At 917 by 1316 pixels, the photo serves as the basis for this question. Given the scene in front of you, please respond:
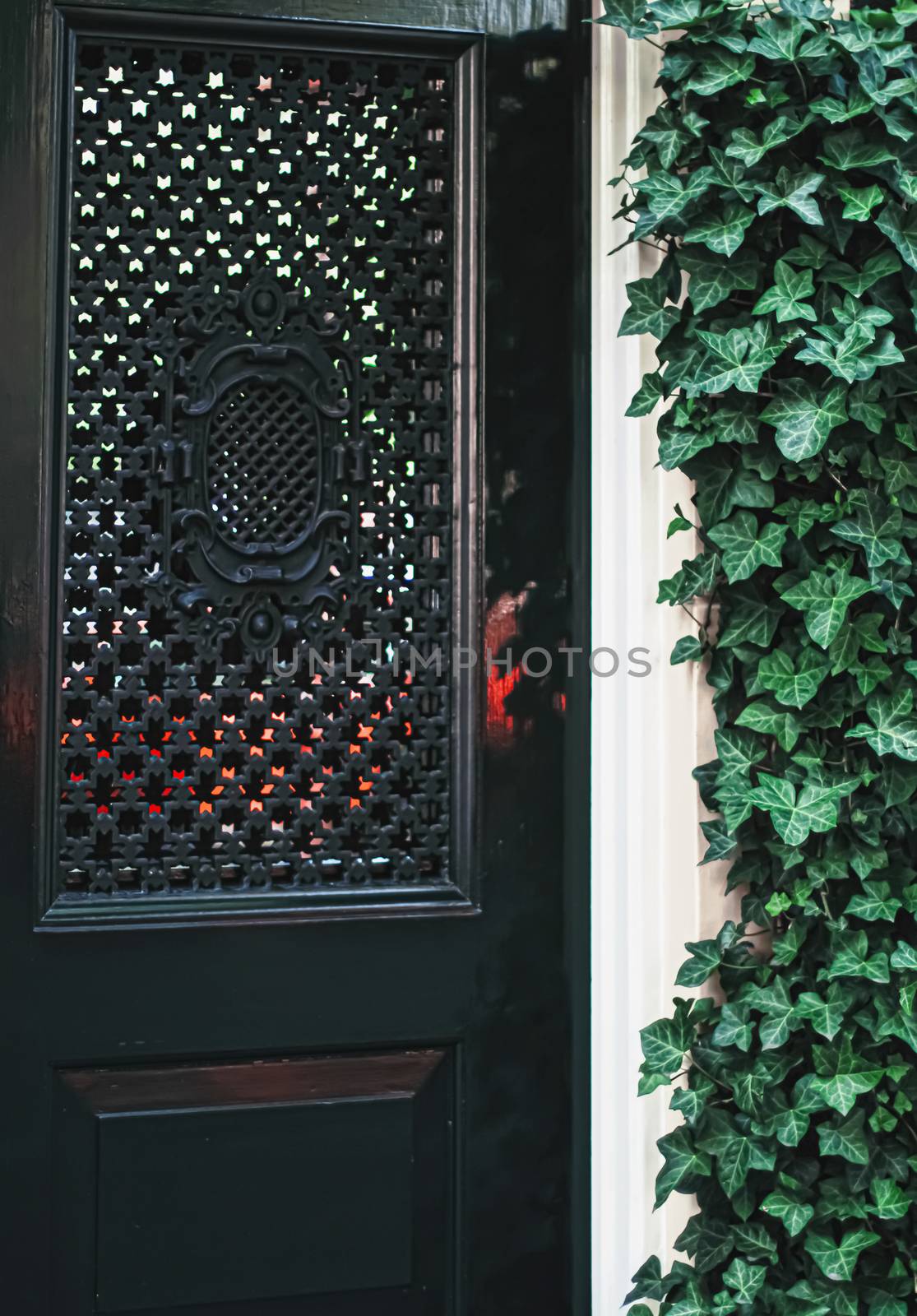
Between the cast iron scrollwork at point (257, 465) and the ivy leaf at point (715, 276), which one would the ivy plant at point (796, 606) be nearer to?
the ivy leaf at point (715, 276)

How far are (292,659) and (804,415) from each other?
2.39 feet

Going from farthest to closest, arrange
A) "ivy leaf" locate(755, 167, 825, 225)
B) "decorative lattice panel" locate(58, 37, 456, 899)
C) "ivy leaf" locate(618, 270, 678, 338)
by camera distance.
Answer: "decorative lattice panel" locate(58, 37, 456, 899)
"ivy leaf" locate(618, 270, 678, 338)
"ivy leaf" locate(755, 167, 825, 225)

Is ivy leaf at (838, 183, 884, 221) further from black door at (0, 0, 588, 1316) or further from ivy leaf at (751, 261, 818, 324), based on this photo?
black door at (0, 0, 588, 1316)

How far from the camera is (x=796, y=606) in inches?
58.6

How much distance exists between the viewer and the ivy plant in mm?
1455

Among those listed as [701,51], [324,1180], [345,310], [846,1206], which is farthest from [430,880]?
[701,51]

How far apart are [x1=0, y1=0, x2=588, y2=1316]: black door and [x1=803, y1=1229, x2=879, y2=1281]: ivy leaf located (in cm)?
34

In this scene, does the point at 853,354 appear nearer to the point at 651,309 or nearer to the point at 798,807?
the point at 651,309

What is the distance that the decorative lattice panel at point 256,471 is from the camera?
163cm

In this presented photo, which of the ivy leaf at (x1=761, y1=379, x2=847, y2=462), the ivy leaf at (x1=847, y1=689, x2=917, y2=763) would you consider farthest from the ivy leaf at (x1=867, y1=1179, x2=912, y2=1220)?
the ivy leaf at (x1=761, y1=379, x2=847, y2=462)

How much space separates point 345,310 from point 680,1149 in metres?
1.18

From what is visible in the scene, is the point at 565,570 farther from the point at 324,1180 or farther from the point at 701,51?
the point at 324,1180

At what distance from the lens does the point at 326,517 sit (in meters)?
1.67

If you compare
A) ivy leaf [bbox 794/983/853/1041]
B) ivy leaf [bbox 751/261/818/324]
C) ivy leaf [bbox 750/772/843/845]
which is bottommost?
ivy leaf [bbox 794/983/853/1041]
